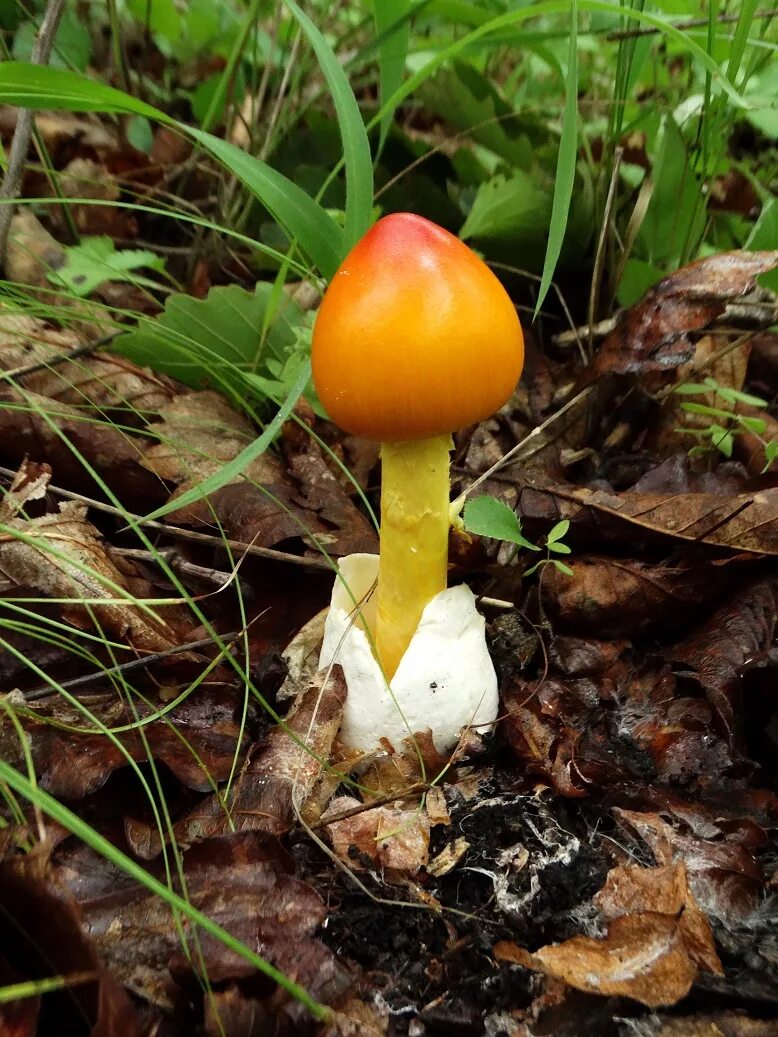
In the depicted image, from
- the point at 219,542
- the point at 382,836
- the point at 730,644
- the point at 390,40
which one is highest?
the point at 390,40

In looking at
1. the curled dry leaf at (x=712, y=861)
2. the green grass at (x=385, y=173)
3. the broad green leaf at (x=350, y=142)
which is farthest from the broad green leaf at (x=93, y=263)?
the curled dry leaf at (x=712, y=861)

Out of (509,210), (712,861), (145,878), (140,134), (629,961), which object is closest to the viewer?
(145,878)

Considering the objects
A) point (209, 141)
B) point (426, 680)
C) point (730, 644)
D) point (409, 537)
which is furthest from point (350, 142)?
point (730, 644)

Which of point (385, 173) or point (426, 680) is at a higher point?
point (385, 173)

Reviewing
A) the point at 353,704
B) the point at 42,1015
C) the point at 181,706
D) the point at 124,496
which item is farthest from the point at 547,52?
the point at 42,1015

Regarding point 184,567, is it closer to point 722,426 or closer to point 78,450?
point 78,450

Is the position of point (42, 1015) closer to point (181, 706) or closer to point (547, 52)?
point (181, 706)

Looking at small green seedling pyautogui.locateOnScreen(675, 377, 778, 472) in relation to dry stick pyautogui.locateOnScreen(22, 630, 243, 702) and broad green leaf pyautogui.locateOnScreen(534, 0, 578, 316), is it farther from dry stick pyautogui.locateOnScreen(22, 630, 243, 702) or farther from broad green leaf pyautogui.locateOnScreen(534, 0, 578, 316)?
dry stick pyautogui.locateOnScreen(22, 630, 243, 702)
